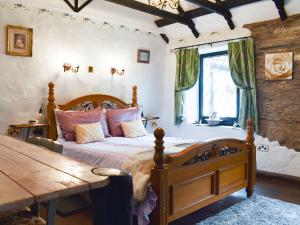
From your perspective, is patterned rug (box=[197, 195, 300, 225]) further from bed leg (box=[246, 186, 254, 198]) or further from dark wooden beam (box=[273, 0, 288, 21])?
dark wooden beam (box=[273, 0, 288, 21])

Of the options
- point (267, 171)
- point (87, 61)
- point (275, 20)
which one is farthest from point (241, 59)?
point (87, 61)

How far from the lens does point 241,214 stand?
9.32 feet

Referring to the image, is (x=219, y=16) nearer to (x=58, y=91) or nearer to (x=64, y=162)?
(x=58, y=91)

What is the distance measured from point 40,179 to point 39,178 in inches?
0.6

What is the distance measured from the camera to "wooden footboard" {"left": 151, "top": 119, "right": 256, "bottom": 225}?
2283 mm

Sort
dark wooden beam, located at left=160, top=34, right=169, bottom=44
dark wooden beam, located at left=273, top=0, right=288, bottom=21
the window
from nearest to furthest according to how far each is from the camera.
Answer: dark wooden beam, located at left=273, top=0, right=288, bottom=21, the window, dark wooden beam, located at left=160, top=34, right=169, bottom=44

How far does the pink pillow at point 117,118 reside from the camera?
411 centimetres

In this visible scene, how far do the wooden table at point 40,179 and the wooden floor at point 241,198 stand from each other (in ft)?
4.37

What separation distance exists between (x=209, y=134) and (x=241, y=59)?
1382 millimetres

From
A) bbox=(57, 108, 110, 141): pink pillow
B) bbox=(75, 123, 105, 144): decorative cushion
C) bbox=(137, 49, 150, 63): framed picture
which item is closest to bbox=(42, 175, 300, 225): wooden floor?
bbox=(75, 123, 105, 144): decorative cushion

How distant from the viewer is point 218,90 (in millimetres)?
5172

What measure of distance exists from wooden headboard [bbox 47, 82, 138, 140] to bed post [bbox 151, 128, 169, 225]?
212 cm

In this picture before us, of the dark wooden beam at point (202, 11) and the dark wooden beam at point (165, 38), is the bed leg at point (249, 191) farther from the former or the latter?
the dark wooden beam at point (165, 38)

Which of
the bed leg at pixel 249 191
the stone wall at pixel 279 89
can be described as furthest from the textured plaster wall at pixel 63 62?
the bed leg at pixel 249 191
